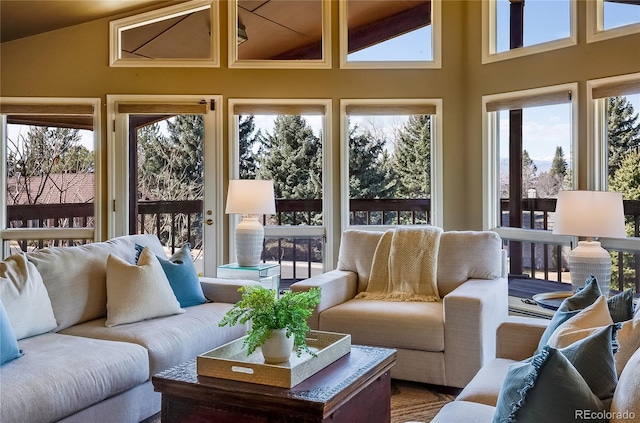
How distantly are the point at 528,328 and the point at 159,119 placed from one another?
390cm

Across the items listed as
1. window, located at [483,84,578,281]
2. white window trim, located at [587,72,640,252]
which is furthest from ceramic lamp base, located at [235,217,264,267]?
white window trim, located at [587,72,640,252]

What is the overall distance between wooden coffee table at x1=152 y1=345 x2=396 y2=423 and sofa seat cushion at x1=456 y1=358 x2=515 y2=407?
38cm

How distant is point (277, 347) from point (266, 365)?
117mm

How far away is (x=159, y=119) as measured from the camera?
5172mm

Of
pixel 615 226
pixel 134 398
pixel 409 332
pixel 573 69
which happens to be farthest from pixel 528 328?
pixel 573 69

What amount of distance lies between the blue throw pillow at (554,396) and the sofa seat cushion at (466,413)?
447 millimetres

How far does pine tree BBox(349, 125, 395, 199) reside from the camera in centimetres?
521

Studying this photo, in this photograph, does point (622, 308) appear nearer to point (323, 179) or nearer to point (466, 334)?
point (466, 334)

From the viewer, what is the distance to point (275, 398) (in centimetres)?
194

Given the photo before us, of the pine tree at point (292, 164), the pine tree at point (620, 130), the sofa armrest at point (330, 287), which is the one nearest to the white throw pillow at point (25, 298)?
the sofa armrest at point (330, 287)

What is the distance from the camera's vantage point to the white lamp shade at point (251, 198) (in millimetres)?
4430

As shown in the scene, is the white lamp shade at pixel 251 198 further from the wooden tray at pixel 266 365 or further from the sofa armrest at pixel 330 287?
the wooden tray at pixel 266 365

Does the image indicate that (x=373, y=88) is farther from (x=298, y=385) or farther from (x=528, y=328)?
(x=298, y=385)

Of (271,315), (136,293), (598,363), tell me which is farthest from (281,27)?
(598,363)
